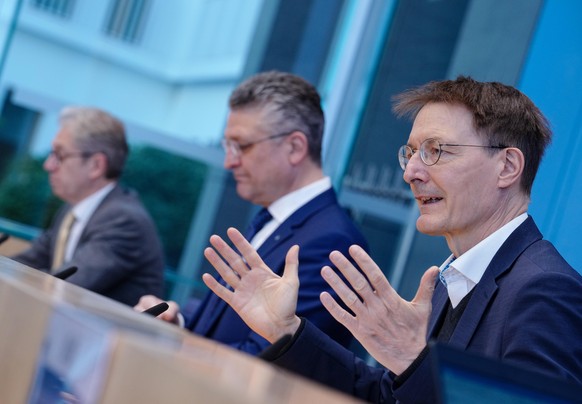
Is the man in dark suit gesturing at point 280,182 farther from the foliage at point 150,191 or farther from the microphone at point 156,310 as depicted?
the foliage at point 150,191

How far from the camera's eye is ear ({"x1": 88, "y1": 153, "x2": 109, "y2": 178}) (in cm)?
423

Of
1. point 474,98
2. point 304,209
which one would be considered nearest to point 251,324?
point 474,98

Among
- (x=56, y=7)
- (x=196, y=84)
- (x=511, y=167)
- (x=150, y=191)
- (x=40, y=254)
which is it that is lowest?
(x=40, y=254)

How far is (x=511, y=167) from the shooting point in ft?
7.18

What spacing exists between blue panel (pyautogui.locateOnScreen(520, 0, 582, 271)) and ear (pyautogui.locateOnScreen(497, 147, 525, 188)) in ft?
2.12

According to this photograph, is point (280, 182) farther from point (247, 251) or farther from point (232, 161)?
point (247, 251)

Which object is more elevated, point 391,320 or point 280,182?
Result: point 280,182

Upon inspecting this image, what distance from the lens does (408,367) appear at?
5.80 ft

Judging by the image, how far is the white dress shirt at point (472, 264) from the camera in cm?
207

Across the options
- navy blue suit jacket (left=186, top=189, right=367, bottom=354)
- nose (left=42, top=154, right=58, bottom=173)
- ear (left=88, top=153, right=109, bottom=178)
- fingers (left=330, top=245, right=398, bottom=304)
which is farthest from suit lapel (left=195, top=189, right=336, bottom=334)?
nose (left=42, top=154, right=58, bottom=173)

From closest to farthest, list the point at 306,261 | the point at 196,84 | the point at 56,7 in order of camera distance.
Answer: the point at 306,261
the point at 56,7
the point at 196,84

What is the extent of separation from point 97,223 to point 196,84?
6.47ft

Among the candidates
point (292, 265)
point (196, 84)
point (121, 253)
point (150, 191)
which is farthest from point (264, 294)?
point (196, 84)

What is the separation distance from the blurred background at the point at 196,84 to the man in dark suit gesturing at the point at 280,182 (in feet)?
2.98
